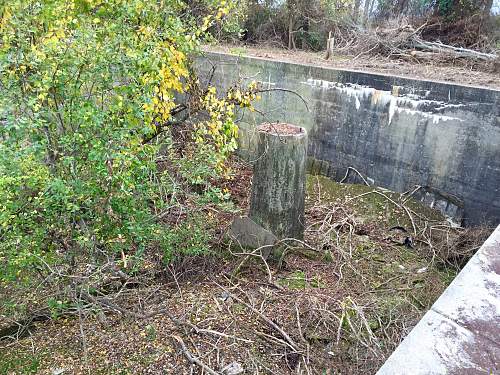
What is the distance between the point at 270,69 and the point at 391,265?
4.91 metres

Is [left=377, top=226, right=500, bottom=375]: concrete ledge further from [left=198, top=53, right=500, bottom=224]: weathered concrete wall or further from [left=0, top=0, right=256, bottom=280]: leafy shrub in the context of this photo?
[left=198, top=53, right=500, bottom=224]: weathered concrete wall

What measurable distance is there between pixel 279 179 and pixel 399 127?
302cm

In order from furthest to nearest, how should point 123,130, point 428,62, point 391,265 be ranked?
point 428,62 → point 391,265 → point 123,130

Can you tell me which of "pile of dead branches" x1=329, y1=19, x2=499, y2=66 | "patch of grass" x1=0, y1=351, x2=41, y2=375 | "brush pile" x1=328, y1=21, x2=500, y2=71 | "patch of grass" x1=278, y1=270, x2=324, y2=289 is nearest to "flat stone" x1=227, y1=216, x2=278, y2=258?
"patch of grass" x1=278, y1=270, x2=324, y2=289

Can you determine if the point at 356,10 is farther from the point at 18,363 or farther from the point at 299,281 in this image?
the point at 18,363

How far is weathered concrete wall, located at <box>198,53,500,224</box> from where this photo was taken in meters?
5.75

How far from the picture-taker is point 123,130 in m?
2.90

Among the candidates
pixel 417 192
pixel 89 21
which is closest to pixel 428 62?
pixel 417 192

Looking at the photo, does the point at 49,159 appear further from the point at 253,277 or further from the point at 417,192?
the point at 417,192

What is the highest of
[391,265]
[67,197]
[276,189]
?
[67,197]

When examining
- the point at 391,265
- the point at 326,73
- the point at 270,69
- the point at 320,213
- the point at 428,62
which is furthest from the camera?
the point at 428,62

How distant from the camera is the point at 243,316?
356cm

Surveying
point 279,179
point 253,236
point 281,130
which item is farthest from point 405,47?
point 253,236

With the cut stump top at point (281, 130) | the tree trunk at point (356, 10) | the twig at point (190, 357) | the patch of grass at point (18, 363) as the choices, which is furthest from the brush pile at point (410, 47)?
the patch of grass at point (18, 363)
